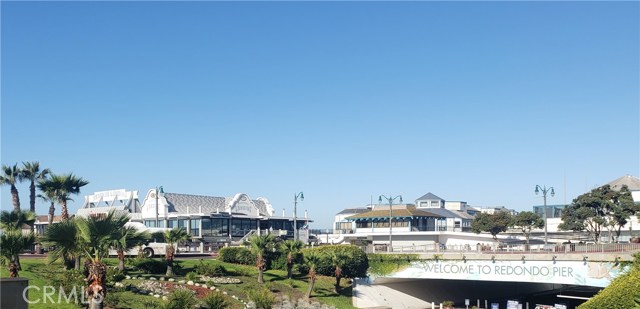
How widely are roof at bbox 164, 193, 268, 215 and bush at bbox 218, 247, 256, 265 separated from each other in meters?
31.0

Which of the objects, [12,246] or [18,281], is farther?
[12,246]

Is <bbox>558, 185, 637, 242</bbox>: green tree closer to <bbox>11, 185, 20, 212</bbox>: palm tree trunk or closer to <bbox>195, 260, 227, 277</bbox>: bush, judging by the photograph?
<bbox>195, 260, 227, 277</bbox>: bush

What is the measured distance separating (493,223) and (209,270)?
49185 millimetres

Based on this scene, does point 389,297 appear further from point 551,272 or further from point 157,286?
point 157,286

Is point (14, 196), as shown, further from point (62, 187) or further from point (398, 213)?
point (398, 213)

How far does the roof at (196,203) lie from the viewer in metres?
102

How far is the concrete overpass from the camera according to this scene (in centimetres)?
5000

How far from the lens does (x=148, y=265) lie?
57500mm

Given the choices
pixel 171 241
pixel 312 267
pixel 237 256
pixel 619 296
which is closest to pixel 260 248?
pixel 312 267

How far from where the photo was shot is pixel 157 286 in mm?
51250

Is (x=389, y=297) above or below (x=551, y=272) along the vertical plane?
below

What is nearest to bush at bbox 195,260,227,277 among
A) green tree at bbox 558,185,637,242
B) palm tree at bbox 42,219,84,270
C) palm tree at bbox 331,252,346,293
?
palm tree at bbox 331,252,346,293

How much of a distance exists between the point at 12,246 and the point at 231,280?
79.4 ft

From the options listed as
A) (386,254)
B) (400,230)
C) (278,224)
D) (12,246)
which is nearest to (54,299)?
(12,246)
